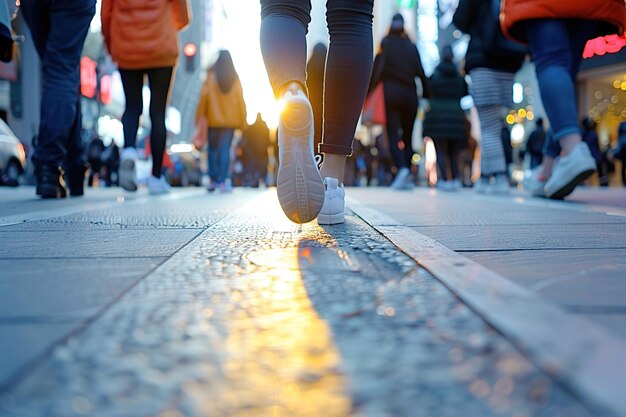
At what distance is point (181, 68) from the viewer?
55156mm

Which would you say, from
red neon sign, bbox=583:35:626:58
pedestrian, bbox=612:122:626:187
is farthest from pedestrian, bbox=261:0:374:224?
red neon sign, bbox=583:35:626:58

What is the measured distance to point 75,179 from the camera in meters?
4.93

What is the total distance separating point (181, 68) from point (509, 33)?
5372 cm

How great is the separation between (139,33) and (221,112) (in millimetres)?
2687

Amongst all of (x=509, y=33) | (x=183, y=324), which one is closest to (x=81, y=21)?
Result: (x=509, y=33)

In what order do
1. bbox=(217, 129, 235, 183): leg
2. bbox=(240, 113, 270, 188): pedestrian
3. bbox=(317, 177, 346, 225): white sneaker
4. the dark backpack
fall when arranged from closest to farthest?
bbox=(317, 177, 346, 225): white sneaker < the dark backpack < bbox=(217, 129, 235, 183): leg < bbox=(240, 113, 270, 188): pedestrian

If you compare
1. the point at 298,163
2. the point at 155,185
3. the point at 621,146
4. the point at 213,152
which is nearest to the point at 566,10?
the point at 298,163

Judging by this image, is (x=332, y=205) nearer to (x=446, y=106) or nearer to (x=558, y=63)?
(x=558, y=63)

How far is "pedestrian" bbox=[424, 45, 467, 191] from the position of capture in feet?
26.8

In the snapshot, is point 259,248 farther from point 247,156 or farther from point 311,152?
point 247,156

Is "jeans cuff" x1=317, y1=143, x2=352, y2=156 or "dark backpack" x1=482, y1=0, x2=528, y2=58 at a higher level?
"dark backpack" x1=482, y1=0, x2=528, y2=58

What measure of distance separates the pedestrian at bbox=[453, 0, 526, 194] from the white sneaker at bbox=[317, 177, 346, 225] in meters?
3.88

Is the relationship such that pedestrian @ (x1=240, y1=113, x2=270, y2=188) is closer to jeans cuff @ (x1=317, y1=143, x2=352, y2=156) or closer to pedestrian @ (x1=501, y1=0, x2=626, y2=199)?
pedestrian @ (x1=501, y1=0, x2=626, y2=199)

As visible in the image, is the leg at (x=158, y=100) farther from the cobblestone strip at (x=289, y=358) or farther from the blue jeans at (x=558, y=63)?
the cobblestone strip at (x=289, y=358)
